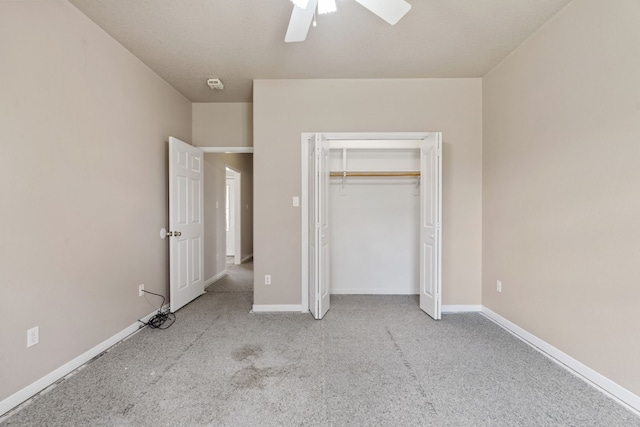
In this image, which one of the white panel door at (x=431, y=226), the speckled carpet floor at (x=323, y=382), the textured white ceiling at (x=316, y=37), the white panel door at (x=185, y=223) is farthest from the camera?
the white panel door at (x=185, y=223)

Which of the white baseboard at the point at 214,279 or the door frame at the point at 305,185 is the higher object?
the door frame at the point at 305,185

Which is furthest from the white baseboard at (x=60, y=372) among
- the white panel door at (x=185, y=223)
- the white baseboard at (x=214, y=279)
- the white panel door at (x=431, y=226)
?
the white panel door at (x=431, y=226)

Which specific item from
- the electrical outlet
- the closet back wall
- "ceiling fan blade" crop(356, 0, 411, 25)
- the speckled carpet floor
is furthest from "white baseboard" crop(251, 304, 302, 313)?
"ceiling fan blade" crop(356, 0, 411, 25)

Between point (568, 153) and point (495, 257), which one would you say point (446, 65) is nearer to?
point (568, 153)

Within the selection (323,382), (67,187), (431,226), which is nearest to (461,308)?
(431,226)

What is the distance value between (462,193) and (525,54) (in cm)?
135

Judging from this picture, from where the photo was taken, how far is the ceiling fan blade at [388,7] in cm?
158

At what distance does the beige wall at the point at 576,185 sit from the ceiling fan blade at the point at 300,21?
1845mm

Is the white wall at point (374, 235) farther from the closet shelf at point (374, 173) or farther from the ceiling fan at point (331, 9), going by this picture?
the ceiling fan at point (331, 9)

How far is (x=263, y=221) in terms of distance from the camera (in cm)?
310

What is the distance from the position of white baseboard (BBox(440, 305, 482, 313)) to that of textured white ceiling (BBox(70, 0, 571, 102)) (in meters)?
2.52

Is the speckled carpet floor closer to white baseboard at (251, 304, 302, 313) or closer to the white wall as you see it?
white baseboard at (251, 304, 302, 313)

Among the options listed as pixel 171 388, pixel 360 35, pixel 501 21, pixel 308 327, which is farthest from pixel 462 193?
pixel 171 388

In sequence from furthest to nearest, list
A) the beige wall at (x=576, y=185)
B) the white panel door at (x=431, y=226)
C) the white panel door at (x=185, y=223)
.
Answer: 1. the white panel door at (x=185, y=223)
2. the white panel door at (x=431, y=226)
3. the beige wall at (x=576, y=185)
